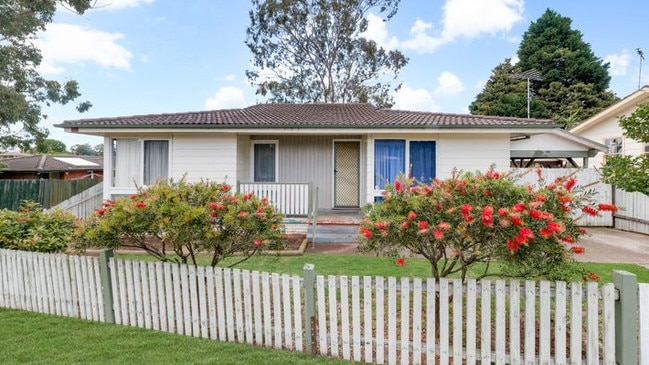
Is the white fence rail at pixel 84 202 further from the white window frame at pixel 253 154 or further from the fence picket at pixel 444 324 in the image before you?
the fence picket at pixel 444 324

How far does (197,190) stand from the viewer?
5059mm

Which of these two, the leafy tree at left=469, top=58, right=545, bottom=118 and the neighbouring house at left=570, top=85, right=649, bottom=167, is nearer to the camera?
the neighbouring house at left=570, top=85, right=649, bottom=167

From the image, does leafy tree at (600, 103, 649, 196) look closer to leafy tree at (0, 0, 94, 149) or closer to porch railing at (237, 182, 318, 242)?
porch railing at (237, 182, 318, 242)

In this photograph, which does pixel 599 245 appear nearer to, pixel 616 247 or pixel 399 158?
pixel 616 247

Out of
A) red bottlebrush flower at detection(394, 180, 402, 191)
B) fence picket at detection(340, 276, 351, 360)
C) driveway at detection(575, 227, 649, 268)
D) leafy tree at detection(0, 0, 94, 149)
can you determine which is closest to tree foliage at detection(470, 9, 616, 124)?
driveway at detection(575, 227, 649, 268)

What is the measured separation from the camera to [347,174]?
13.4 m

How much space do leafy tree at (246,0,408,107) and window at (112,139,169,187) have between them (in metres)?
17.0

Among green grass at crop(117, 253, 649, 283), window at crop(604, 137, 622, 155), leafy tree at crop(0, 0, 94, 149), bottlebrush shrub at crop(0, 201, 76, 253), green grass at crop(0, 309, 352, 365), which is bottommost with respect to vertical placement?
green grass at crop(0, 309, 352, 365)

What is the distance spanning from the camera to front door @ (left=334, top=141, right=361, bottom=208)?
43.9 ft

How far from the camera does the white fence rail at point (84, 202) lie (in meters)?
13.0

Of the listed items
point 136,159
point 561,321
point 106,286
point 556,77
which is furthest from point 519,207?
point 556,77

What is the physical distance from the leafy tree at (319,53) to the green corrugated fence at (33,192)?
49.1 feet

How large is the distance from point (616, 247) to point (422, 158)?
5.05 metres

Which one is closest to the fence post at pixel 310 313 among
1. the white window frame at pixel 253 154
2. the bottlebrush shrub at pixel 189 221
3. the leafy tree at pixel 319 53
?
the bottlebrush shrub at pixel 189 221
